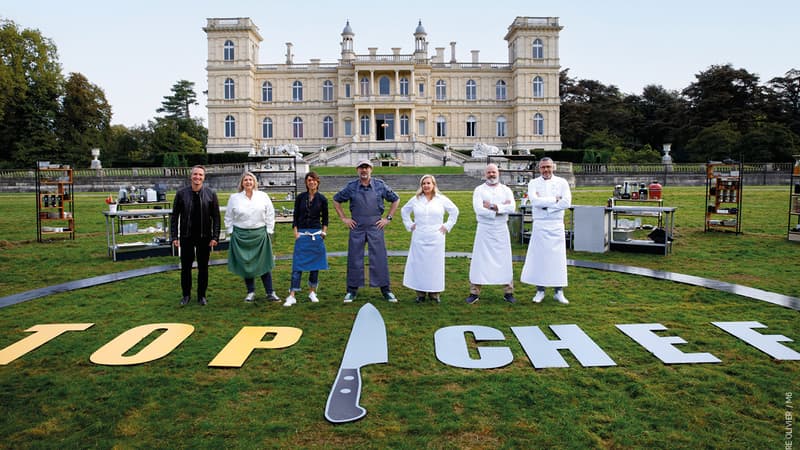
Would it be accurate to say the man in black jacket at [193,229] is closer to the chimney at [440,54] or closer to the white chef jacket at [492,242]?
the white chef jacket at [492,242]

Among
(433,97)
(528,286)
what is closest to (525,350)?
(528,286)

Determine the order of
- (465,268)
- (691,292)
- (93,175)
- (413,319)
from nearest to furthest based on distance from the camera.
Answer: (413,319), (691,292), (465,268), (93,175)

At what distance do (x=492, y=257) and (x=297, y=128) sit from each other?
55609 mm

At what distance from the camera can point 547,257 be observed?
7949mm

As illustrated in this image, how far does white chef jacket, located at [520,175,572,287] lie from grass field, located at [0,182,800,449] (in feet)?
1.29

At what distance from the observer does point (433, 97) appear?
61.3m

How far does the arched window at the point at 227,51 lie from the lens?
58531 mm

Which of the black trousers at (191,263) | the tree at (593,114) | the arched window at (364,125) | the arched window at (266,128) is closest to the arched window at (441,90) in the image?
the arched window at (364,125)

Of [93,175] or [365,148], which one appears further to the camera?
[365,148]

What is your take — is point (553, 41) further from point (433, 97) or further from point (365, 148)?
point (365, 148)

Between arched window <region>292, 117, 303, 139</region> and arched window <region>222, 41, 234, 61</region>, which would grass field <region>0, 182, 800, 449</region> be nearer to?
arched window <region>292, 117, 303, 139</region>

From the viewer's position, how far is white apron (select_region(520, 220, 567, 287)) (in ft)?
25.8

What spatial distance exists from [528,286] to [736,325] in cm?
298

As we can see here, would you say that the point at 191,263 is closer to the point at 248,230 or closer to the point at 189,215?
the point at 189,215
